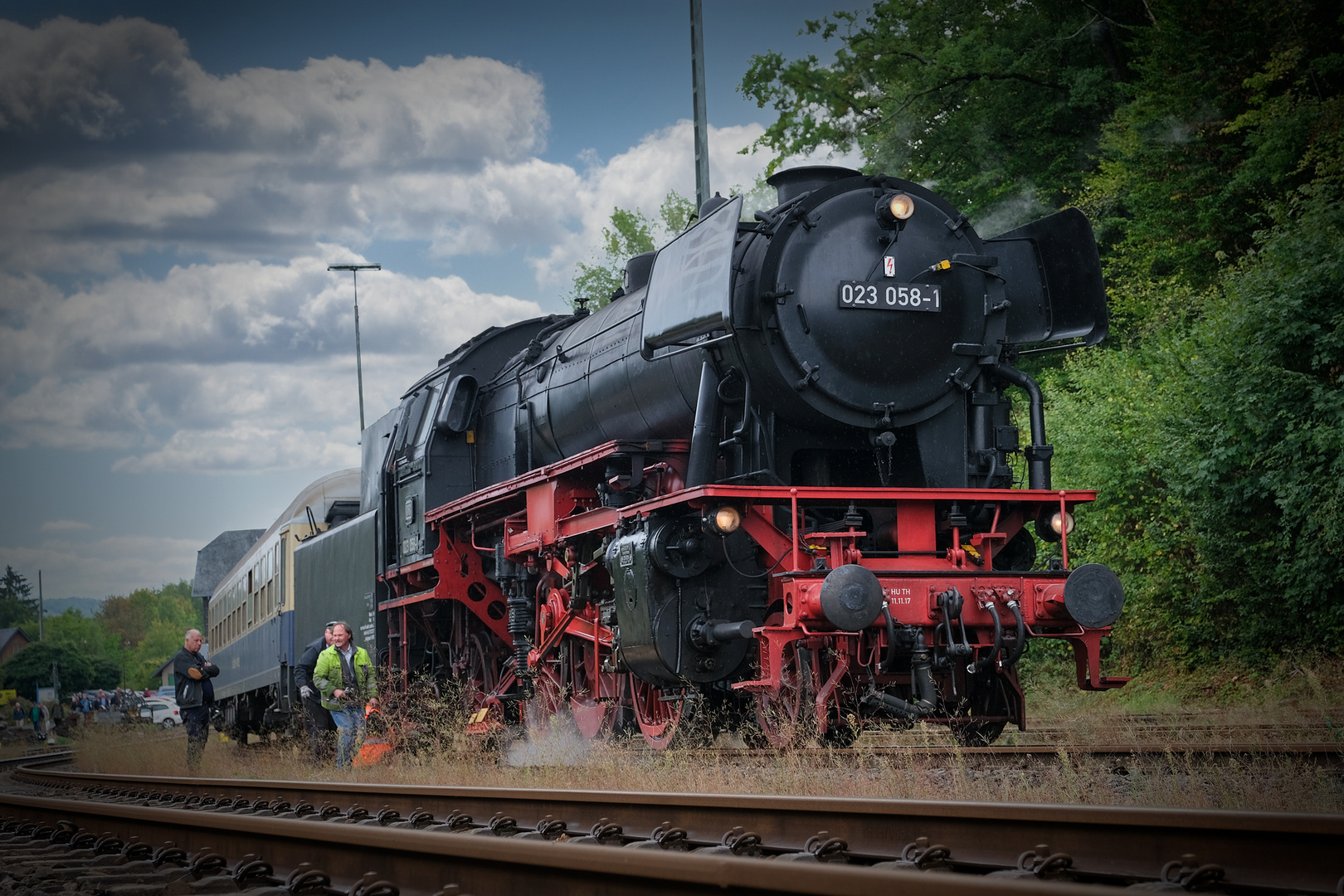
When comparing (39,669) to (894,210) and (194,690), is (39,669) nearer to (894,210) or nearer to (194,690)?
(194,690)

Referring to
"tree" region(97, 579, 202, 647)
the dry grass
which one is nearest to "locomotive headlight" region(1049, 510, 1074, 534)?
the dry grass

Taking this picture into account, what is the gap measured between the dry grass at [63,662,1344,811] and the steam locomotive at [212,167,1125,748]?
1.46 feet

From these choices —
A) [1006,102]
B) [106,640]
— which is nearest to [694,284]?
[1006,102]

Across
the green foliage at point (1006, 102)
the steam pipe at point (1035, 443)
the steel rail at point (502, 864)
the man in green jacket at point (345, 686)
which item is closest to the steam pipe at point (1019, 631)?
the steam pipe at point (1035, 443)

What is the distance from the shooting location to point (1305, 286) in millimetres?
11297

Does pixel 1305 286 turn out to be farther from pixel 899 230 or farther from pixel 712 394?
pixel 712 394

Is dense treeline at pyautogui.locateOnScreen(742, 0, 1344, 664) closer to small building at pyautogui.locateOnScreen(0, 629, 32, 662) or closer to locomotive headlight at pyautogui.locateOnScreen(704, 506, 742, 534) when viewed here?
locomotive headlight at pyautogui.locateOnScreen(704, 506, 742, 534)

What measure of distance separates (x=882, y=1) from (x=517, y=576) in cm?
1787

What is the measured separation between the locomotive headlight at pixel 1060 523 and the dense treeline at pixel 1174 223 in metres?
4.36

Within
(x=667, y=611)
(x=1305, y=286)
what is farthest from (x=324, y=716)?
(x=1305, y=286)

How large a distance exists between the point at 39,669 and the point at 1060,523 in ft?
206

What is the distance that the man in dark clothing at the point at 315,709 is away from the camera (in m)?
10.7

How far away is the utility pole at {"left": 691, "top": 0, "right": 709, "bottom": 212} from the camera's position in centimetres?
1338

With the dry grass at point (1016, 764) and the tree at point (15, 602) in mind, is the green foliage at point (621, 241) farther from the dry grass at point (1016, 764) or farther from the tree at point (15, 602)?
the tree at point (15, 602)
